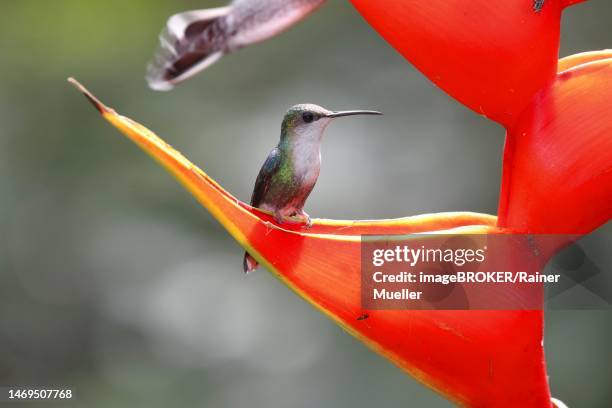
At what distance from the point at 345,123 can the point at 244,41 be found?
4.85 feet

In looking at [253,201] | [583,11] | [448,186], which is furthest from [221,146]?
[253,201]

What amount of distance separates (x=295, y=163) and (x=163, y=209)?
1.08 meters

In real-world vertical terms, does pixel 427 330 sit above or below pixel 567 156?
below

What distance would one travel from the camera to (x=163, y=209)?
2000 millimetres

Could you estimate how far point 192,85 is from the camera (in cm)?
212

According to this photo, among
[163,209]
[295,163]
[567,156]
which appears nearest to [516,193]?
[567,156]

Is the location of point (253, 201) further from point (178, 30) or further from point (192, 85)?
point (192, 85)

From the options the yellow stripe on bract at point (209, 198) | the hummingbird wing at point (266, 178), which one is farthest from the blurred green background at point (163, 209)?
the yellow stripe on bract at point (209, 198)

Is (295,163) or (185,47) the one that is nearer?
(185,47)

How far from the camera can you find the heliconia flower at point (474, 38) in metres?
0.58

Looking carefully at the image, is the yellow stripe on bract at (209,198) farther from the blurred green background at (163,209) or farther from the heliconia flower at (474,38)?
the blurred green background at (163,209)

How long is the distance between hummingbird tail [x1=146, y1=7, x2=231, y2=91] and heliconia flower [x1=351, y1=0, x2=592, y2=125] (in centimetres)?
11

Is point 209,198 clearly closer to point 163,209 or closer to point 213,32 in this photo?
point 213,32

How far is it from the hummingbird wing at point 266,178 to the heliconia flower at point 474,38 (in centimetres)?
39
